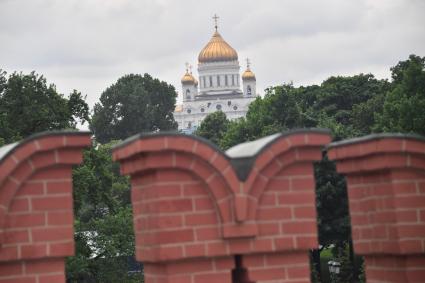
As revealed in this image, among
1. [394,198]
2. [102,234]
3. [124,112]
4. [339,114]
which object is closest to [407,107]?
[102,234]

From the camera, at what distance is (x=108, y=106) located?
13262cm

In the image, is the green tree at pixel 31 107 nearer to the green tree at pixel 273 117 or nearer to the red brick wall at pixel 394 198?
the green tree at pixel 273 117

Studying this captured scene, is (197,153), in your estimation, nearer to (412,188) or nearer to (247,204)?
(247,204)

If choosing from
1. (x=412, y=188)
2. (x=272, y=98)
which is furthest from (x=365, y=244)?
(x=272, y=98)

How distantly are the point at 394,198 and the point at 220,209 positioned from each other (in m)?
1.29

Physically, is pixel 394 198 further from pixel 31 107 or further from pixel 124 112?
pixel 124 112

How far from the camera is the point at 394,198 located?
7.93 metres

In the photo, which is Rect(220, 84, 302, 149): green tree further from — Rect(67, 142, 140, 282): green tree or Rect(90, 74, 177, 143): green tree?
Rect(90, 74, 177, 143): green tree

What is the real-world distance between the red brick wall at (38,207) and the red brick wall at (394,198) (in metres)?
1.93

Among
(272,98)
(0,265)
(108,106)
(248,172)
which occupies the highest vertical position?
(108,106)

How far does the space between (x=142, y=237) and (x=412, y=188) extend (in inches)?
71.1

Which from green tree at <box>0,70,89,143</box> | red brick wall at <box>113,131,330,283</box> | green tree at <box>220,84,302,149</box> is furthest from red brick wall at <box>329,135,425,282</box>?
green tree at <box>220,84,302,149</box>

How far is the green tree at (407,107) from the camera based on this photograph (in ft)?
167

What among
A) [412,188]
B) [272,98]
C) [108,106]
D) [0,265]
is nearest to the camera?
[0,265]
